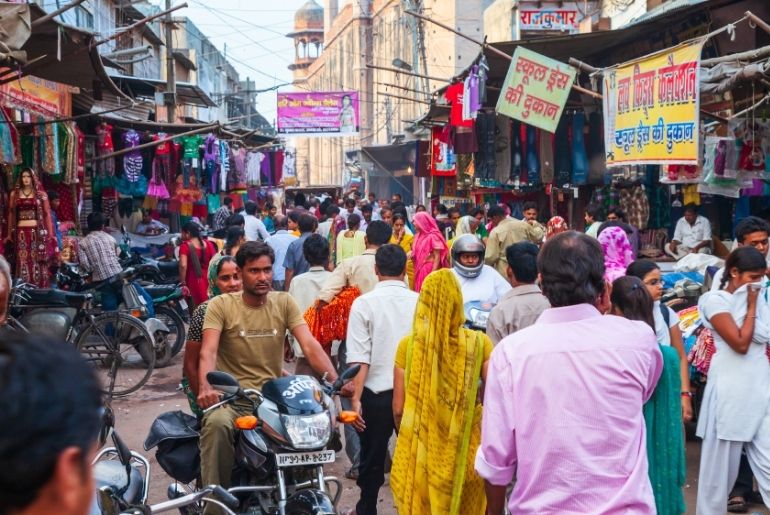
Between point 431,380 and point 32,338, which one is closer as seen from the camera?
point 32,338

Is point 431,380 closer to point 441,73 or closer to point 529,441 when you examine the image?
point 529,441

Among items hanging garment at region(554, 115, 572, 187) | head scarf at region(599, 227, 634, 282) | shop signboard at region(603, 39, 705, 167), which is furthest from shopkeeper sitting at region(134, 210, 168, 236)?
shop signboard at region(603, 39, 705, 167)

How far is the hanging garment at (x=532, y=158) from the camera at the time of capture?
15.0 m

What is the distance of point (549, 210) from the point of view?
17547mm

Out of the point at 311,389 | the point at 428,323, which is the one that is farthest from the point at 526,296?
the point at 311,389

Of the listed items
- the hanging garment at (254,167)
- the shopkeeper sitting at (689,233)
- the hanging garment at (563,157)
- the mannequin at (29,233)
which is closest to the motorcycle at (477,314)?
the mannequin at (29,233)

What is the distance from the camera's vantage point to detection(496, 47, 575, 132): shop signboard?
34.3ft

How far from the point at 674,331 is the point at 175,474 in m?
2.76

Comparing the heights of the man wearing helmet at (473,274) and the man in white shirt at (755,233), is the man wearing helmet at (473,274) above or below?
below

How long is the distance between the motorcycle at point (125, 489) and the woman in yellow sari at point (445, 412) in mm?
819

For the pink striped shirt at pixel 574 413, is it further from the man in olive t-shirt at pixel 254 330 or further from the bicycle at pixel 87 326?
the bicycle at pixel 87 326

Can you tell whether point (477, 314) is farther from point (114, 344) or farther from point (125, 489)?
point (114, 344)

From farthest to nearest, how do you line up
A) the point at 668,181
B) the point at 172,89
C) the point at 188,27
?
the point at 188,27
the point at 172,89
the point at 668,181

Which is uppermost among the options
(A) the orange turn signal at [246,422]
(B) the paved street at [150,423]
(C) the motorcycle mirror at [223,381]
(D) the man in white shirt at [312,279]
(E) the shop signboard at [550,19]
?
(E) the shop signboard at [550,19]
